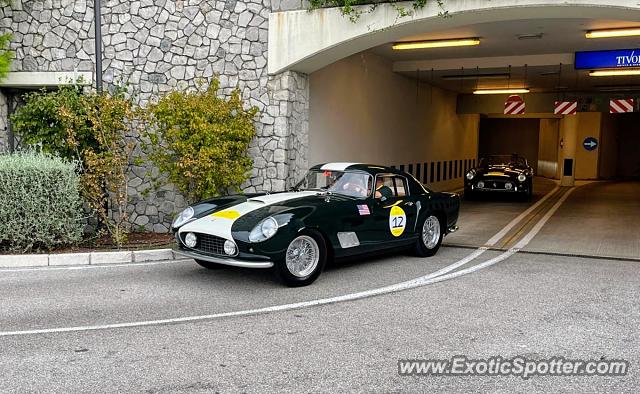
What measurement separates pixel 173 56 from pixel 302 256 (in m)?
5.93

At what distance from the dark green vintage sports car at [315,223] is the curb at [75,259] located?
1.45 meters

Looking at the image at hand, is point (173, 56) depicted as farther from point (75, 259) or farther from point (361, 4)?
point (75, 259)

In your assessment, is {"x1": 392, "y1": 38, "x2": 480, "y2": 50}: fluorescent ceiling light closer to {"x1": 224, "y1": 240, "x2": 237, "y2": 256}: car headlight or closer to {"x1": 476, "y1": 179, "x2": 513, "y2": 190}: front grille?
{"x1": 476, "y1": 179, "x2": 513, "y2": 190}: front grille

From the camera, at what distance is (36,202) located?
27.7ft

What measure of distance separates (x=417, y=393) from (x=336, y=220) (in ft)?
11.1

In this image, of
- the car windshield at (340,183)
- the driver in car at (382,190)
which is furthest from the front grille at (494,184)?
the car windshield at (340,183)

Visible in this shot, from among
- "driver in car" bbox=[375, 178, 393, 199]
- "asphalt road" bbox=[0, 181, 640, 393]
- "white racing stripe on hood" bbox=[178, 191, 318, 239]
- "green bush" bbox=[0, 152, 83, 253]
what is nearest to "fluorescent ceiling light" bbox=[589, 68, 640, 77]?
"asphalt road" bbox=[0, 181, 640, 393]

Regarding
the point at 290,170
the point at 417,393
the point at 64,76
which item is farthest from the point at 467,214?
the point at 417,393

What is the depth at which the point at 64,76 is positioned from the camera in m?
11.5

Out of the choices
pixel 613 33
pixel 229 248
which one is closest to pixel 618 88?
pixel 613 33

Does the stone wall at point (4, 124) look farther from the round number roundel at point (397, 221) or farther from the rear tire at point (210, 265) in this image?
the round number roundel at point (397, 221)

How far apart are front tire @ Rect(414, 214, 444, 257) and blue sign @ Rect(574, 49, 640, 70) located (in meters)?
8.05

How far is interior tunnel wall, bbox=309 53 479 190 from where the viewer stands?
44.2 ft

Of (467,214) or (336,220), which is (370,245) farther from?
(467,214)
